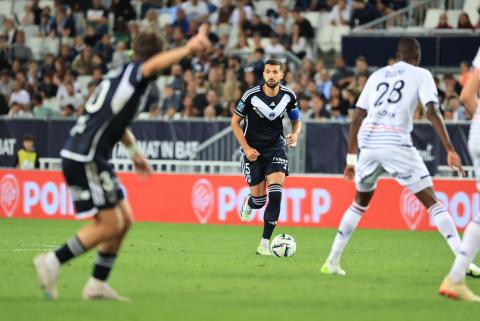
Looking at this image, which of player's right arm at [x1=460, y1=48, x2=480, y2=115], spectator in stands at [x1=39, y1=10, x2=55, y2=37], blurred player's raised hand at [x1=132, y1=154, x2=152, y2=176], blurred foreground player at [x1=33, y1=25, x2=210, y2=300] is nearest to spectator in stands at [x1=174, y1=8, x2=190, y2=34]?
spectator in stands at [x1=39, y1=10, x2=55, y2=37]

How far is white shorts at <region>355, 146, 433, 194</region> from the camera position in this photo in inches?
440

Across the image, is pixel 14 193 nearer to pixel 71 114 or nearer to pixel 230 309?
pixel 71 114

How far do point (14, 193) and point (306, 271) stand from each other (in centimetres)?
1269

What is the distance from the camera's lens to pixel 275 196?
49.3ft

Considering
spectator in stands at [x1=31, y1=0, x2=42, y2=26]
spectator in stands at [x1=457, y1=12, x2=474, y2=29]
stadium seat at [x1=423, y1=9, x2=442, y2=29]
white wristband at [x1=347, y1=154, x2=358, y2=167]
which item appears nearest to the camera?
white wristband at [x1=347, y1=154, x2=358, y2=167]

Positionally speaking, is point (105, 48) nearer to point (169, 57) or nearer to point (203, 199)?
point (203, 199)

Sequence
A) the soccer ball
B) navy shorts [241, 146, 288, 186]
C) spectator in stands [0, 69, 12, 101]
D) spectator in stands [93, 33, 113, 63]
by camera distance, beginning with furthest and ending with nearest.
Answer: spectator in stands [93, 33, 113, 63]
spectator in stands [0, 69, 12, 101]
navy shorts [241, 146, 288, 186]
the soccer ball

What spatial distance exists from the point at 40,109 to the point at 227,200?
803 cm

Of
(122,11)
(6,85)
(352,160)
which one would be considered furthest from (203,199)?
(352,160)

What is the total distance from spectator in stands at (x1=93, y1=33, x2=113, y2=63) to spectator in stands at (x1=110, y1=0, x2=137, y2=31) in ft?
3.88

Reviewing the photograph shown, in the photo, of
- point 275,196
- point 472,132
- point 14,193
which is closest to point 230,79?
point 14,193

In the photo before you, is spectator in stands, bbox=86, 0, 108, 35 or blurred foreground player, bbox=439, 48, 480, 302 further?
spectator in stands, bbox=86, 0, 108, 35

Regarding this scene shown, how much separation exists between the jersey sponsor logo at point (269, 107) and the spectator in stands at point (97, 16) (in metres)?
17.0

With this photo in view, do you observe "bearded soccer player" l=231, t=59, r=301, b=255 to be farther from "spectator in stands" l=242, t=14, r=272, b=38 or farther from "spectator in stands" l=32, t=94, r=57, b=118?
"spectator in stands" l=242, t=14, r=272, b=38
